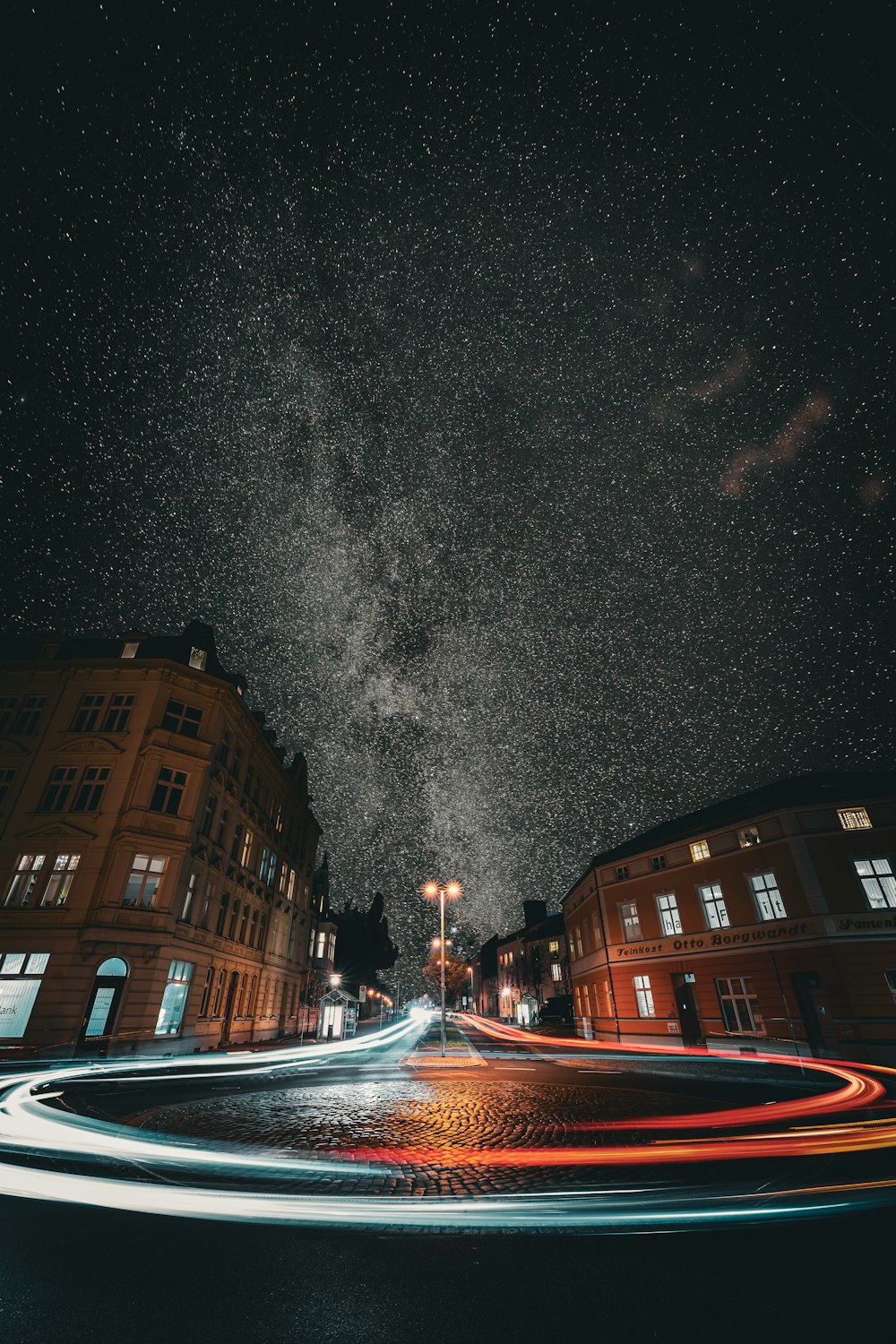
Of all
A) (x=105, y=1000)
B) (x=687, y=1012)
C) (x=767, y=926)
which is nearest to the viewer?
(x=105, y=1000)

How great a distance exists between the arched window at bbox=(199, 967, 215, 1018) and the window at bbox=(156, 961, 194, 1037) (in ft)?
6.40

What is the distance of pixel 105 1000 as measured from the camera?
71.7 feet

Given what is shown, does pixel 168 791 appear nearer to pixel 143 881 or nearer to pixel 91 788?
pixel 91 788

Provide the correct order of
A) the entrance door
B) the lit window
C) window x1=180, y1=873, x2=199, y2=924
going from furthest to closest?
the entrance door < window x1=180, y1=873, x2=199, y2=924 < the lit window

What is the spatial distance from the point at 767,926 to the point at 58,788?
1329 inches

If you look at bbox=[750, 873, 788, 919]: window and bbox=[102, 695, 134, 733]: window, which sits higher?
bbox=[102, 695, 134, 733]: window

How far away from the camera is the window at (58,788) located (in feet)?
80.0

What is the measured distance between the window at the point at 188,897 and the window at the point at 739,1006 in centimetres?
2641

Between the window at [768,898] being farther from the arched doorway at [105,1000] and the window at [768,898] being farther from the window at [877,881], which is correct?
the arched doorway at [105,1000]

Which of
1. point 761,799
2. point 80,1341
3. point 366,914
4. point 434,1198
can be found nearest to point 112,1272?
point 80,1341

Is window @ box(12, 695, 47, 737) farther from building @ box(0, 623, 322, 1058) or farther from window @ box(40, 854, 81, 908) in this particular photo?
window @ box(40, 854, 81, 908)

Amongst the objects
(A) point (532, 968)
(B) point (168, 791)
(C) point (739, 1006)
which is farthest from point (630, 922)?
(A) point (532, 968)

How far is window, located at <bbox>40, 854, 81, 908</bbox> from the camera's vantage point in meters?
22.7

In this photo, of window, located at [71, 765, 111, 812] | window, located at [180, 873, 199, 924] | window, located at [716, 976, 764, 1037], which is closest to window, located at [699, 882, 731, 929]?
window, located at [716, 976, 764, 1037]
